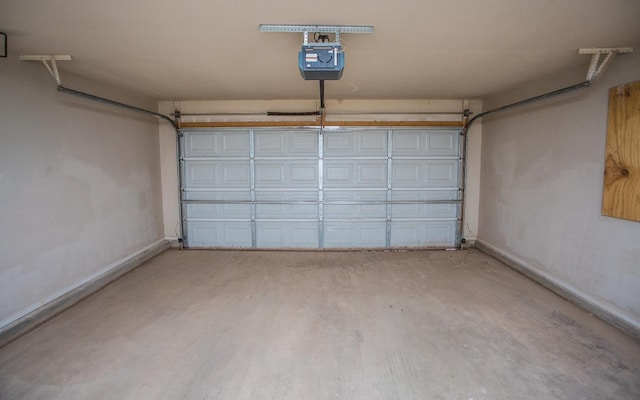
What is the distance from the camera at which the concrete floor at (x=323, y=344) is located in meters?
2.06

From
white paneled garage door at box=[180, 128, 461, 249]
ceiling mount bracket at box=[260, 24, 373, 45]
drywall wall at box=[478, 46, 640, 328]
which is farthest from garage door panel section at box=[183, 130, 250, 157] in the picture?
drywall wall at box=[478, 46, 640, 328]

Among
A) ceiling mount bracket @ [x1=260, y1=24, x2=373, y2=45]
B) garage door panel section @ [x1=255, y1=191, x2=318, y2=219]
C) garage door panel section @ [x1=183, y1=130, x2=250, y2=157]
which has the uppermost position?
ceiling mount bracket @ [x1=260, y1=24, x2=373, y2=45]

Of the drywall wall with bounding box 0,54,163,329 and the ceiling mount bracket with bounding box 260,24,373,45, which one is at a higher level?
the ceiling mount bracket with bounding box 260,24,373,45

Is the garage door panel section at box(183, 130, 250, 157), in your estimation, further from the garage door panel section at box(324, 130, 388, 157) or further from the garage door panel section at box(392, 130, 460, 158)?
the garage door panel section at box(392, 130, 460, 158)

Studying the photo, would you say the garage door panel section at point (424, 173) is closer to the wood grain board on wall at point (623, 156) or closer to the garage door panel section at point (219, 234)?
the wood grain board on wall at point (623, 156)

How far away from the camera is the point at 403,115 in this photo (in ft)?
17.0

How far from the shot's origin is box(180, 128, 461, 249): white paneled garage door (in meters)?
5.25

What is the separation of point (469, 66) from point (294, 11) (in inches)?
83.2

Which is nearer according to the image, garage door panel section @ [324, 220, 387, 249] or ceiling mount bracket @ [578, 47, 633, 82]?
ceiling mount bracket @ [578, 47, 633, 82]

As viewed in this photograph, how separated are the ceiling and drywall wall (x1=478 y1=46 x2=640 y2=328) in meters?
0.40

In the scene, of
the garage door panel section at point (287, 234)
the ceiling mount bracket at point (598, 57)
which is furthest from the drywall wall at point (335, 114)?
the ceiling mount bracket at point (598, 57)

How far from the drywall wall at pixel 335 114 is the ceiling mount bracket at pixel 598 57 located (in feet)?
7.53

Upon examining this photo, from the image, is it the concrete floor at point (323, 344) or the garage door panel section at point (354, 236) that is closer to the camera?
the concrete floor at point (323, 344)

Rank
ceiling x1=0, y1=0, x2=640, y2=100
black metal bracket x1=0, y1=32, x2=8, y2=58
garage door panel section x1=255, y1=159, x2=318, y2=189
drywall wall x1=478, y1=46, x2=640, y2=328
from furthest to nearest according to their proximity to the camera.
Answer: garage door panel section x1=255, y1=159, x2=318, y2=189, drywall wall x1=478, y1=46, x2=640, y2=328, black metal bracket x1=0, y1=32, x2=8, y2=58, ceiling x1=0, y1=0, x2=640, y2=100
